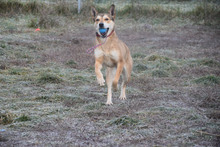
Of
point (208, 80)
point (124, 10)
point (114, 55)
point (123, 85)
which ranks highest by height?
point (124, 10)

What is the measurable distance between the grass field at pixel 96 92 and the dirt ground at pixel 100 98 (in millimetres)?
15

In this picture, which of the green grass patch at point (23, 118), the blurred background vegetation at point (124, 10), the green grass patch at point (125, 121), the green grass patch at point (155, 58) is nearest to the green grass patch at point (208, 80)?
the green grass patch at point (155, 58)

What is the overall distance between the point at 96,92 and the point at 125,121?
253 centimetres

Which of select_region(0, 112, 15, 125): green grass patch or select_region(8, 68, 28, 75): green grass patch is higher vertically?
select_region(0, 112, 15, 125): green grass patch

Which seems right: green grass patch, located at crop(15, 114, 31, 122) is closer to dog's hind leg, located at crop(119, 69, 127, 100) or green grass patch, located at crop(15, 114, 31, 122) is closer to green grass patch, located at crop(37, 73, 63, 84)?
dog's hind leg, located at crop(119, 69, 127, 100)

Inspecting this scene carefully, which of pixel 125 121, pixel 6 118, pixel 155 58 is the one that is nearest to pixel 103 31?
pixel 125 121

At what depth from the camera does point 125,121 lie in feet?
18.1

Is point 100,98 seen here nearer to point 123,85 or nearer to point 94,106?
point 123,85

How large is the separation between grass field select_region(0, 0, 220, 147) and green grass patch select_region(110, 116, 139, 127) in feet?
0.05

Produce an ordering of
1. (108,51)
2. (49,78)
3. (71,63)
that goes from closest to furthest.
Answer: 1. (108,51)
2. (49,78)
3. (71,63)

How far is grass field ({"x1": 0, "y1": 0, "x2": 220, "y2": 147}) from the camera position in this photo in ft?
16.5

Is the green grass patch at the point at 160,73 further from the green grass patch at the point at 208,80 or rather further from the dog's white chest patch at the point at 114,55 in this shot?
the dog's white chest patch at the point at 114,55

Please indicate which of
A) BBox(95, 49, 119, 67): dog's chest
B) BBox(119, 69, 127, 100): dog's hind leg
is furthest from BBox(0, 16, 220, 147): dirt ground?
BBox(95, 49, 119, 67): dog's chest

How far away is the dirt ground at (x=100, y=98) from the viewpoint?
16.3 ft
